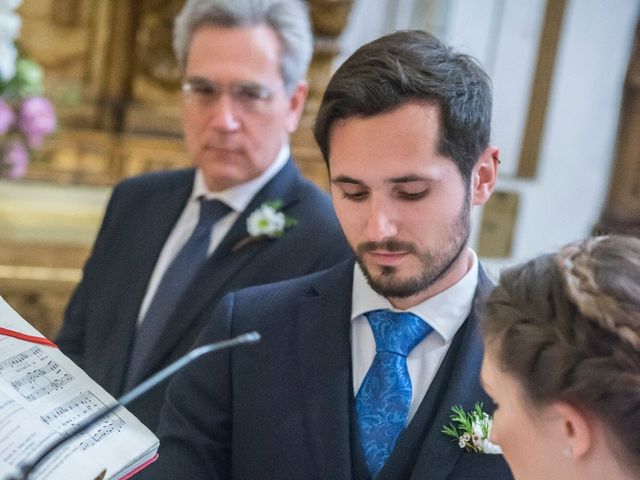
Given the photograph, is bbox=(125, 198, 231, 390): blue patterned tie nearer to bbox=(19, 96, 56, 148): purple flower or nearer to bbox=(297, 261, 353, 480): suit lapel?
bbox=(297, 261, 353, 480): suit lapel

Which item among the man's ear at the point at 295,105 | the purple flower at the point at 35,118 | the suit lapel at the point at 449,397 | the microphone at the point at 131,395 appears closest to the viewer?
the microphone at the point at 131,395

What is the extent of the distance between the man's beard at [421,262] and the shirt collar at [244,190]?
3.05ft

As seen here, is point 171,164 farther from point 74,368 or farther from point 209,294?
point 74,368

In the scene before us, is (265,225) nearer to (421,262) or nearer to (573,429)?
(421,262)

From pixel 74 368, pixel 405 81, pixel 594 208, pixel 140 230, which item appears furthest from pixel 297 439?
pixel 594 208

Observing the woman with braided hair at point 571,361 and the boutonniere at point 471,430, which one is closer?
the woman with braided hair at point 571,361

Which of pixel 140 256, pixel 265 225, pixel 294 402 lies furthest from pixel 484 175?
pixel 140 256

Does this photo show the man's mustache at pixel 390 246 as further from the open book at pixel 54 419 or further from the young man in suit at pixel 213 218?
the young man in suit at pixel 213 218

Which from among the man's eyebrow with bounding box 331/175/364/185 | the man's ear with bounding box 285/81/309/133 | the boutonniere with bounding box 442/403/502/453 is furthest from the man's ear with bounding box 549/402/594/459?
the man's ear with bounding box 285/81/309/133

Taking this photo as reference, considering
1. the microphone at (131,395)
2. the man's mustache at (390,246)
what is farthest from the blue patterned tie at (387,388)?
the microphone at (131,395)

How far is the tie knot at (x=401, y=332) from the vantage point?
198 centimetres

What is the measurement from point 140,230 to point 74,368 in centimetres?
112

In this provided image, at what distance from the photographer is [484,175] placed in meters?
2.07

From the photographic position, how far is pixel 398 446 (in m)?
1.91
